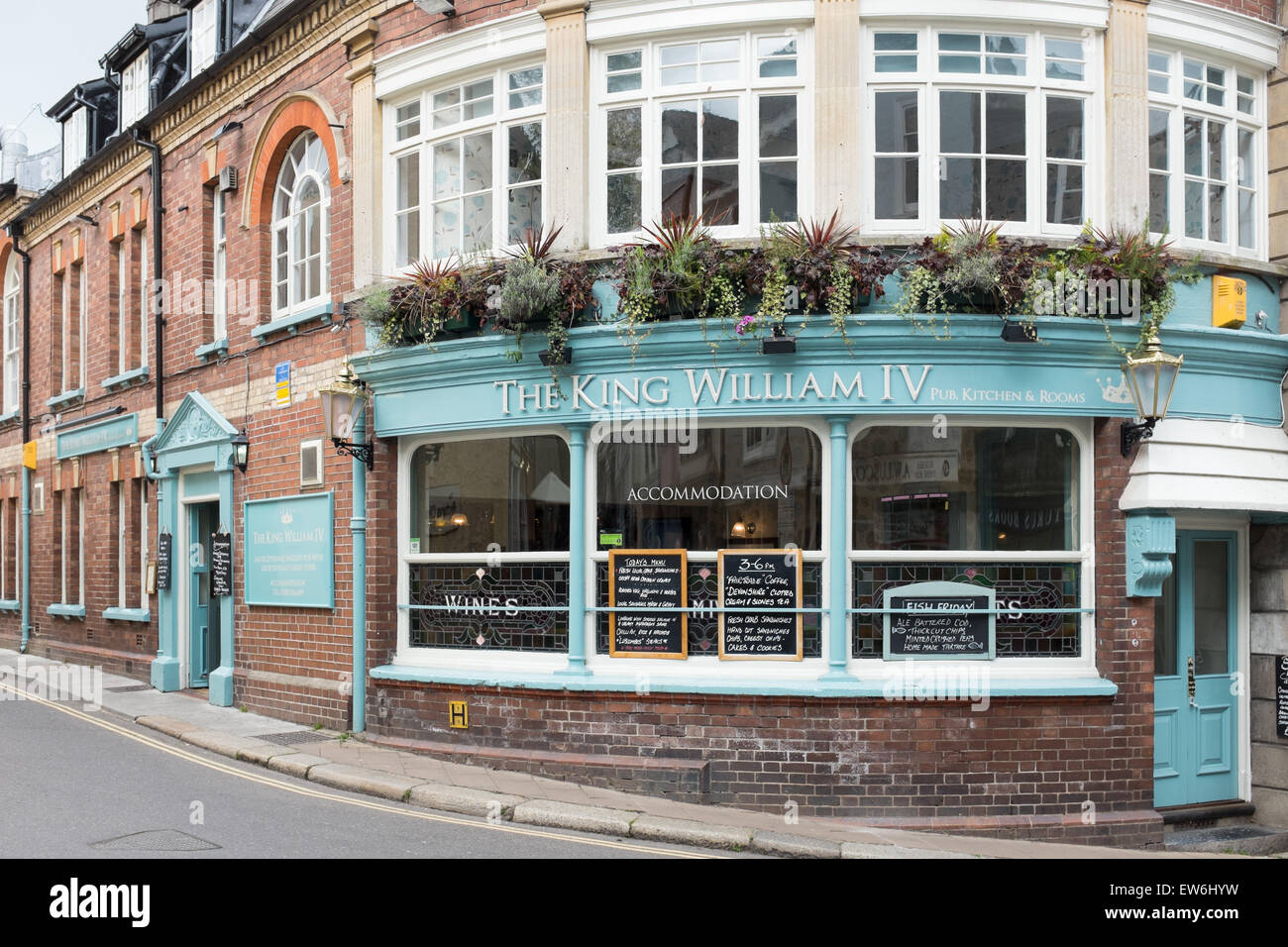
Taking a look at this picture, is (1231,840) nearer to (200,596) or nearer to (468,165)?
(468,165)

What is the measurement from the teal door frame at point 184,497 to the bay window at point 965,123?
8246 millimetres

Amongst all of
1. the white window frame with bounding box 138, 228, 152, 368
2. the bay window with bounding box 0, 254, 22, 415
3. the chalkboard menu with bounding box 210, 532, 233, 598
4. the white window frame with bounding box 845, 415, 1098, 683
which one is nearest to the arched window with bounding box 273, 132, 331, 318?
the chalkboard menu with bounding box 210, 532, 233, 598

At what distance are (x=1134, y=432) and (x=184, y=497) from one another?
11586mm

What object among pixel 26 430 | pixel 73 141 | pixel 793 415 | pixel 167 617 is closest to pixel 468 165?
pixel 793 415

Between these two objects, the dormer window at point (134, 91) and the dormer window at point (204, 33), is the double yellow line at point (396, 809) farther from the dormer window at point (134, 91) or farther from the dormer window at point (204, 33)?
the dormer window at point (134, 91)

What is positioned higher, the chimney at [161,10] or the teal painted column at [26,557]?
the chimney at [161,10]

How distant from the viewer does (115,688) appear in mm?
15961

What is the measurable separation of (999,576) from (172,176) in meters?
12.1

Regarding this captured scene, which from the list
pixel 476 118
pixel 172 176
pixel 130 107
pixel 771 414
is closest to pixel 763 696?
pixel 771 414

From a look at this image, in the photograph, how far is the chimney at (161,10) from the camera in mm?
19266

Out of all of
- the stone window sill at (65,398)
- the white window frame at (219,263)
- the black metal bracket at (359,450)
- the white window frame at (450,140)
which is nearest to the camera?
the white window frame at (450,140)

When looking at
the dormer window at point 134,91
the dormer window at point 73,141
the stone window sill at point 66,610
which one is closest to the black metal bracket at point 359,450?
the dormer window at point 134,91

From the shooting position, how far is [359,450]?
11.5 metres

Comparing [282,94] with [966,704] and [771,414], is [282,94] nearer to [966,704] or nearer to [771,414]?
[771,414]
